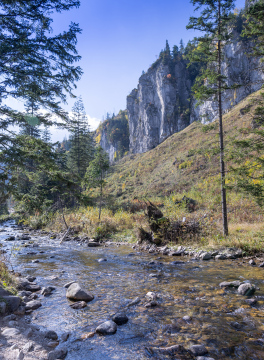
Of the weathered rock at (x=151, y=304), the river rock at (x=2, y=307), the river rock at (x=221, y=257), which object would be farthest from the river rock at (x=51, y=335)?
the river rock at (x=221, y=257)

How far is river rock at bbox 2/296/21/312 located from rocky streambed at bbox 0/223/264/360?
10cm

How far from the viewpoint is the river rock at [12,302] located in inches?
150

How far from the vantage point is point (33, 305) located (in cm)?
424

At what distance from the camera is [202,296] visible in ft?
15.4

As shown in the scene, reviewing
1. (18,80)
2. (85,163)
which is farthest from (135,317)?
(85,163)

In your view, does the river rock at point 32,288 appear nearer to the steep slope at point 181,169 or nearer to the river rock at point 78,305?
the river rock at point 78,305

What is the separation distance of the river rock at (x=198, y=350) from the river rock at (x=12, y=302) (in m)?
3.09

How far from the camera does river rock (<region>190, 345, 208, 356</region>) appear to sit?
2859 millimetres

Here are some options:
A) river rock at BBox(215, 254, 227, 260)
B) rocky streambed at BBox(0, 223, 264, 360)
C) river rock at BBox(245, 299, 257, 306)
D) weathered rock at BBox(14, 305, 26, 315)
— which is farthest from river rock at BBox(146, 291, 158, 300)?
river rock at BBox(215, 254, 227, 260)

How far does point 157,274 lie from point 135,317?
8.53 ft

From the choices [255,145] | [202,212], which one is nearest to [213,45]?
[255,145]

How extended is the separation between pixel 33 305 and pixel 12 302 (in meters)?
0.53

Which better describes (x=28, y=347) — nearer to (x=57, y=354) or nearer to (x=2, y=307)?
(x=57, y=354)

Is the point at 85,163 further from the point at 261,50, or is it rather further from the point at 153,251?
the point at 261,50
